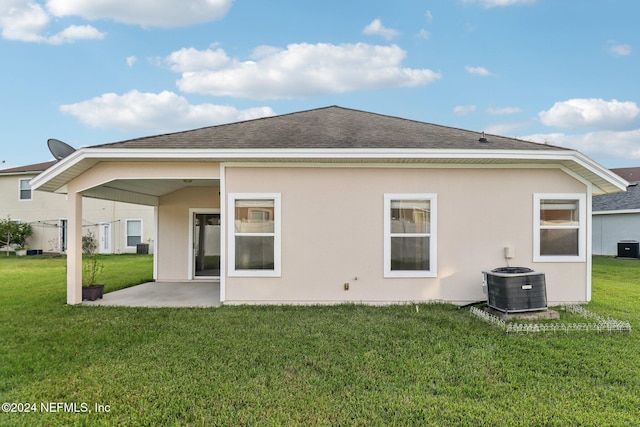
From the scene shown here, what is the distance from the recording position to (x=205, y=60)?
16.5 m

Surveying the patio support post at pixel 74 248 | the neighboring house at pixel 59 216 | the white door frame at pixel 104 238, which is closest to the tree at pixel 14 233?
the neighboring house at pixel 59 216

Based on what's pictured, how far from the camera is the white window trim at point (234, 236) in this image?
748 centimetres

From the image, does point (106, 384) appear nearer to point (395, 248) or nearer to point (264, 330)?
point (264, 330)

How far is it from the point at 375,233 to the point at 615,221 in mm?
19176

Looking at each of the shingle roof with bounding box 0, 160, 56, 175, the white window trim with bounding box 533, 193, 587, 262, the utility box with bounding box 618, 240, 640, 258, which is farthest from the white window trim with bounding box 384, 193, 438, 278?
the shingle roof with bounding box 0, 160, 56, 175

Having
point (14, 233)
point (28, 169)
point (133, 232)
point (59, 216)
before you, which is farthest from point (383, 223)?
point (28, 169)

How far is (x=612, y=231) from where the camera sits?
19625mm

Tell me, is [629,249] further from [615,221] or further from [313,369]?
[313,369]

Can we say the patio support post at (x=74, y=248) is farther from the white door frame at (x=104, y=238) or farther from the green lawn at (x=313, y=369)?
the white door frame at (x=104, y=238)

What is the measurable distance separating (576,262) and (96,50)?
606 inches

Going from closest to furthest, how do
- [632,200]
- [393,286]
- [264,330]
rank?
[264,330] < [393,286] < [632,200]

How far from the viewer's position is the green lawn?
3242 mm

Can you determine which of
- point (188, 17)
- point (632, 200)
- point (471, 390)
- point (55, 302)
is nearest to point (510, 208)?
point (471, 390)

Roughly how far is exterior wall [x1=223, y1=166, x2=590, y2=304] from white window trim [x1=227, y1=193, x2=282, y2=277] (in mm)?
104
